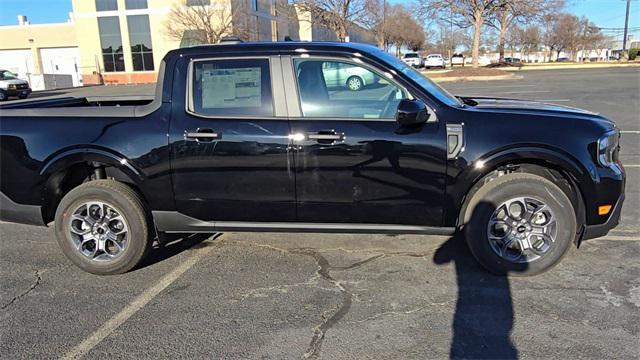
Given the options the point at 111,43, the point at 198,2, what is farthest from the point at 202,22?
the point at 111,43

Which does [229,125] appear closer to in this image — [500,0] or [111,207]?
[111,207]

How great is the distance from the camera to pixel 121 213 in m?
3.94

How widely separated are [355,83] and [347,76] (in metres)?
0.09

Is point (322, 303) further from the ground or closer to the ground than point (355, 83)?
closer to the ground

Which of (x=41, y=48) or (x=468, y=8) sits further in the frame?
(x=41, y=48)

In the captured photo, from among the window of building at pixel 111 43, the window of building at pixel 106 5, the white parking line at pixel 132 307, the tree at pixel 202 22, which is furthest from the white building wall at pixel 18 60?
the white parking line at pixel 132 307

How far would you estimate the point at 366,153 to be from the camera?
12.0 feet

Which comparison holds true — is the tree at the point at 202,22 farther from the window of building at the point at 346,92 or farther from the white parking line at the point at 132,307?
the window of building at the point at 346,92

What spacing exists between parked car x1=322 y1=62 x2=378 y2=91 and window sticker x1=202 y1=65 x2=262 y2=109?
578mm

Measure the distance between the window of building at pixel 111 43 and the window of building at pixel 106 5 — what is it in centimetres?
88

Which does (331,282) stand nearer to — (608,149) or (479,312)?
(479,312)

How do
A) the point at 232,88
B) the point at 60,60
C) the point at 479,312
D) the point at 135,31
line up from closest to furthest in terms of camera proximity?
the point at 479,312 → the point at 232,88 → the point at 135,31 → the point at 60,60

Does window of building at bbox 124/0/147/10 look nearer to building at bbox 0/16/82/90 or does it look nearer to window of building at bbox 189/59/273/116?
building at bbox 0/16/82/90

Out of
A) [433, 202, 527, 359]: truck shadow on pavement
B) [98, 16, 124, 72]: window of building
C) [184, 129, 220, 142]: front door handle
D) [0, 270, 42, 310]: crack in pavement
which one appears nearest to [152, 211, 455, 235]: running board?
[433, 202, 527, 359]: truck shadow on pavement
